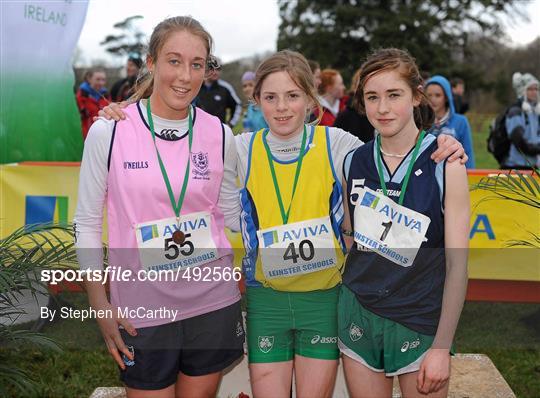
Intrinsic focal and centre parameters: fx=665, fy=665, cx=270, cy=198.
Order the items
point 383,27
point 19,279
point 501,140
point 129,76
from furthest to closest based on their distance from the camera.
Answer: point 383,27
point 129,76
point 501,140
point 19,279

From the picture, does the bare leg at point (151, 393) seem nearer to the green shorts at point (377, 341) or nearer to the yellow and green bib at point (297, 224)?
the yellow and green bib at point (297, 224)

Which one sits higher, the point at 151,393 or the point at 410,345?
the point at 410,345

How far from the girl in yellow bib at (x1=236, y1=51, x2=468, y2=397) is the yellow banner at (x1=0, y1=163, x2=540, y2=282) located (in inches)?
103

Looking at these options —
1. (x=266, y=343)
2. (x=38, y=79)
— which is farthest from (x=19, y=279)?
(x=38, y=79)

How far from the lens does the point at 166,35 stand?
2.54 m

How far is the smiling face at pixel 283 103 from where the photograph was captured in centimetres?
271

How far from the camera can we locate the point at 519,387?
4.42 metres

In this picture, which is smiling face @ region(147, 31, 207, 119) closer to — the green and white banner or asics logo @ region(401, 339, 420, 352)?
asics logo @ region(401, 339, 420, 352)

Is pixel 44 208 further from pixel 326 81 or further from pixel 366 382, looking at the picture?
pixel 366 382

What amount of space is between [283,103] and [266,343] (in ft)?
3.20

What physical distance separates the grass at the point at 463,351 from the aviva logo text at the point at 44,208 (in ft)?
2.39

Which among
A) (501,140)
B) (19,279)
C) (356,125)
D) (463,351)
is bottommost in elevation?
(463,351)

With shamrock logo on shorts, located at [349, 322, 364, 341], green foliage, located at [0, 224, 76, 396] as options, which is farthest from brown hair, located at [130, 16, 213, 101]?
shamrock logo on shorts, located at [349, 322, 364, 341]

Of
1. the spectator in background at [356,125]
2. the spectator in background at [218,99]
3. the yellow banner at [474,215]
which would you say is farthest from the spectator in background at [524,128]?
the spectator in background at [218,99]
